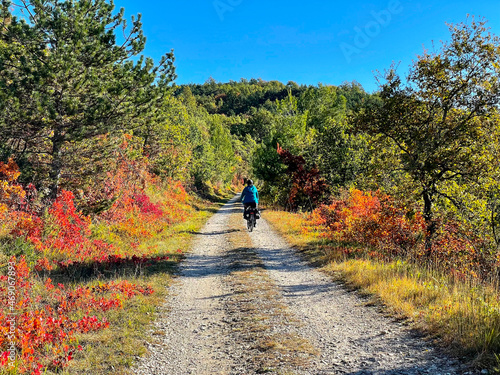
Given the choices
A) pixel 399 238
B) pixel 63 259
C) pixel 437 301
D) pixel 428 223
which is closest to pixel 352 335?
pixel 437 301

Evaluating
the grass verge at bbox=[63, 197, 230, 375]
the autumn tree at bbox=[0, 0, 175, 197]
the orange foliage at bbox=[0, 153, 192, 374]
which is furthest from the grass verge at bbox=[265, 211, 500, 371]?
the autumn tree at bbox=[0, 0, 175, 197]

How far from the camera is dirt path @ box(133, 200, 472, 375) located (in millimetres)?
3866

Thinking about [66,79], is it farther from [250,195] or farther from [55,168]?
[250,195]

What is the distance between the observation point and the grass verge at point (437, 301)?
381cm

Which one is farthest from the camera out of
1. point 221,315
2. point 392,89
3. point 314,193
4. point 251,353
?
point 314,193

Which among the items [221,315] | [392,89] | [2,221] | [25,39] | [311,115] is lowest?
[221,315]

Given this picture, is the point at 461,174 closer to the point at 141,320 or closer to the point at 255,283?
the point at 255,283

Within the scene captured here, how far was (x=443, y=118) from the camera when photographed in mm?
9133

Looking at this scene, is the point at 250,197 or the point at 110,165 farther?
the point at 250,197

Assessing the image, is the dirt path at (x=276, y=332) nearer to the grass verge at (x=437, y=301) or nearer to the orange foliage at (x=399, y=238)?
the grass verge at (x=437, y=301)

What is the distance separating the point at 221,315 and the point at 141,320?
1437mm

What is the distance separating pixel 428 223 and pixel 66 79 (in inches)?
466

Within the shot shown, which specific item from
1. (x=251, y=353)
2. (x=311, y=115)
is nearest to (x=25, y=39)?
(x=251, y=353)

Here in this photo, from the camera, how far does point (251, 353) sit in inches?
168
